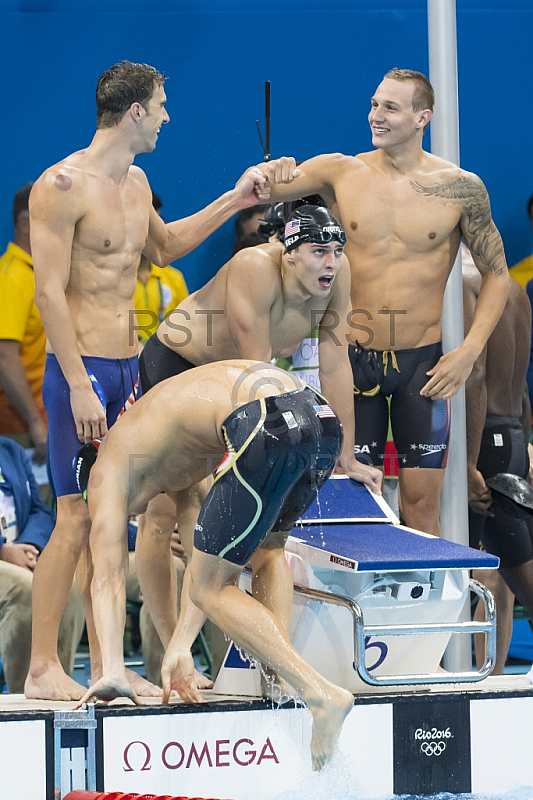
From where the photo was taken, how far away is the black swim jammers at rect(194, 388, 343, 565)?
3.32 m

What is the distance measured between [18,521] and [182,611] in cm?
159

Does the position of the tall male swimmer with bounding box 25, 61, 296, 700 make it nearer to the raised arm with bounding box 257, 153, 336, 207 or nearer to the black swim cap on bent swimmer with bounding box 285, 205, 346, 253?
the black swim cap on bent swimmer with bounding box 285, 205, 346, 253

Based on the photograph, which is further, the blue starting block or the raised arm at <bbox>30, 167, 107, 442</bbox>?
the raised arm at <bbox>30, 167, 107, 442</bbox>

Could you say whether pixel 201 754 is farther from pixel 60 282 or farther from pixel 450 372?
pixel 450 372

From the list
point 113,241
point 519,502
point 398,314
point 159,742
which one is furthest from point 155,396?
point 519,502

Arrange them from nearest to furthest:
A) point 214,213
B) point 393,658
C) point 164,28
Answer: point 393,658
point 214,213
point 164,28

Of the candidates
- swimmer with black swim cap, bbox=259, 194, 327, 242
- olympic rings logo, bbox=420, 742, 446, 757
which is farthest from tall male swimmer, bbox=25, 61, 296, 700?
olympic rings logo, bbox=420, 742, 446, 757

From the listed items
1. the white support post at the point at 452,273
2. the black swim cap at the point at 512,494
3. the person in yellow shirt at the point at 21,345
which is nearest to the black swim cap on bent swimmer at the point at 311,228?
the white support post at the point at 452,273

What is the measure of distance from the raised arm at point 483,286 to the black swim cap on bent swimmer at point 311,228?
31.0 inches

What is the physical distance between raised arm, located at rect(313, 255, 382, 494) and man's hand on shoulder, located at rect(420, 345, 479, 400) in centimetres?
37

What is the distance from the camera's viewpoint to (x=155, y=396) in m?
3.62

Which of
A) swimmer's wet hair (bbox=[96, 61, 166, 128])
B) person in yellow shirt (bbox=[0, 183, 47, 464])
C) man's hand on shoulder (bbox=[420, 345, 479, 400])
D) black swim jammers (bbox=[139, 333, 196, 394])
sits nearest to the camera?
swimmer's wet hair (bbox=[96, 61, 166, 128])

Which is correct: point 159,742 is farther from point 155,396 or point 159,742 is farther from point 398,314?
point 398,314

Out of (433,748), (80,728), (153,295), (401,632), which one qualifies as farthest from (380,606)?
(153,295)
